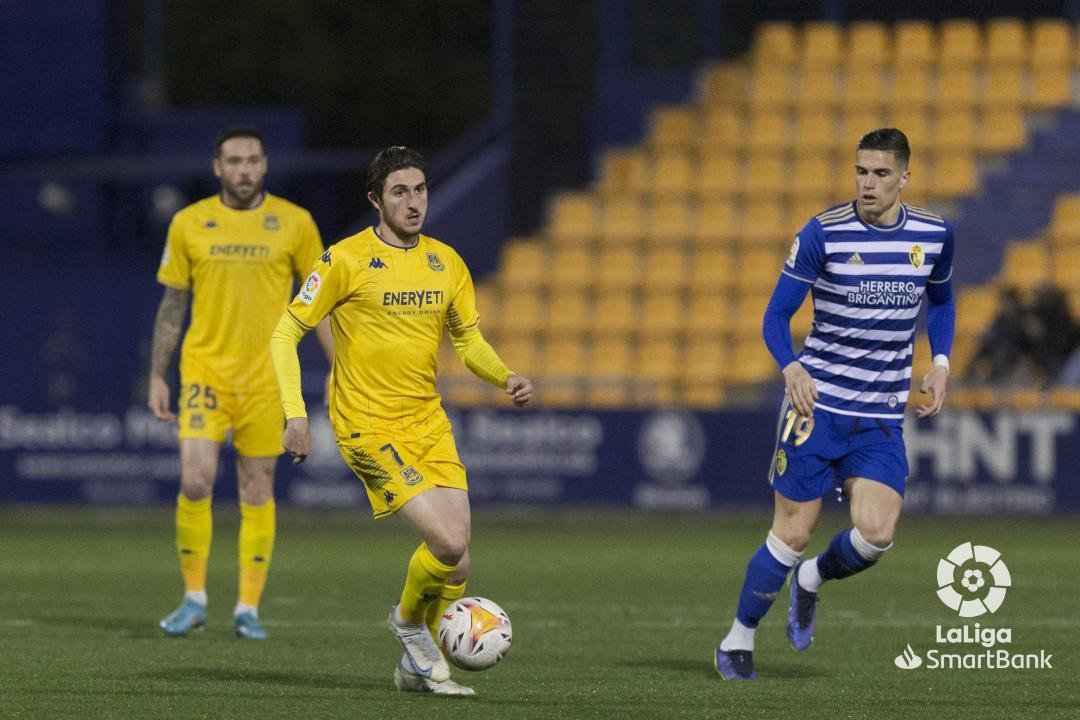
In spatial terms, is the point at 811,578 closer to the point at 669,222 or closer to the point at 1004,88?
the point at 669,222

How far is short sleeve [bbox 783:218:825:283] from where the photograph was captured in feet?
27.5

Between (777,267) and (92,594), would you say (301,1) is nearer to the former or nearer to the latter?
(777,267)

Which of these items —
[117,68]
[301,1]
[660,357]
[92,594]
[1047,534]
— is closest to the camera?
[92,594]

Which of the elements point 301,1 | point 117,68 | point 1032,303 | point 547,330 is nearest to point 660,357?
point 547,330

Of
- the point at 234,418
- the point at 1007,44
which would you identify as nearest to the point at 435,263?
the point at 234,418

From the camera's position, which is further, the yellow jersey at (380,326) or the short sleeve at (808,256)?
the short sleeve at (808,256)

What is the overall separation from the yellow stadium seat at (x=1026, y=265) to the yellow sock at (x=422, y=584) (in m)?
14.4

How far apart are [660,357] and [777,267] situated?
1602 mm

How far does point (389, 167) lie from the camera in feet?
26.3

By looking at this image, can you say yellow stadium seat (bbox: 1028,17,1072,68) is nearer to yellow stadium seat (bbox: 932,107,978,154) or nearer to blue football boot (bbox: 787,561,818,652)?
yellow stadium seat (bbox: 932,107,978,154)

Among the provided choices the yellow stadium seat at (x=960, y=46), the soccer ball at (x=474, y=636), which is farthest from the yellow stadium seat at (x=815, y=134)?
the soccer ball at (x=474, y=636)

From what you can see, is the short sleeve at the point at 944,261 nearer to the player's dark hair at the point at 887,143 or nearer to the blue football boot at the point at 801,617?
the player's dark hair at the point at 887,143

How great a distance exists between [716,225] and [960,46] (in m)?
3.42

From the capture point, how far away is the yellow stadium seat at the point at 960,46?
76.7 feet
